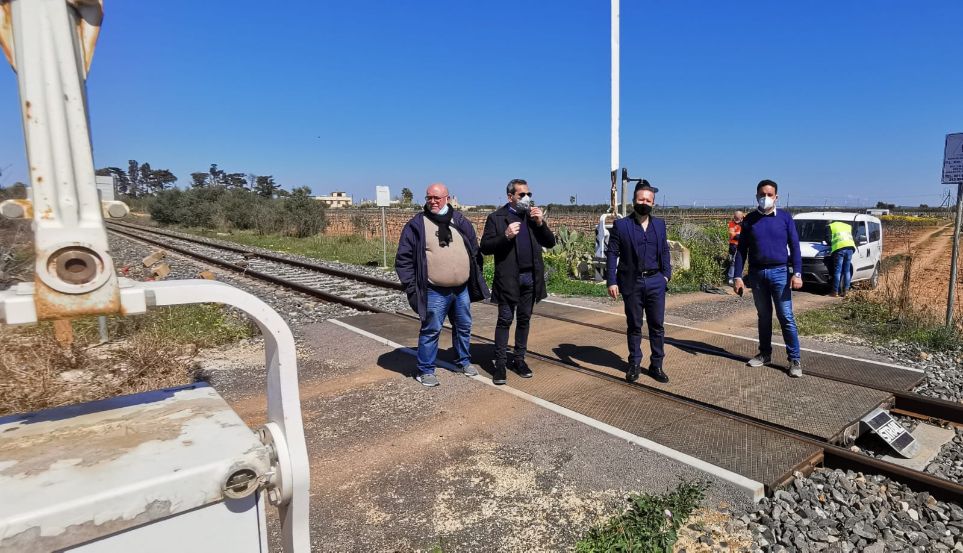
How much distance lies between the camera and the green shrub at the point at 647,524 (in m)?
2.94

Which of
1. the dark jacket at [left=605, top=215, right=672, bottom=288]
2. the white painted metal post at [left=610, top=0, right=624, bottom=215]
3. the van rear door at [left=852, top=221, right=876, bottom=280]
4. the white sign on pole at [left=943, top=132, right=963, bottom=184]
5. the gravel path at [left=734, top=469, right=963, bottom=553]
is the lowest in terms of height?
the gravel path at [left=734, top=469, right=963, bottom=553]

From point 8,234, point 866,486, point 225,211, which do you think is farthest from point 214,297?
point 225,211

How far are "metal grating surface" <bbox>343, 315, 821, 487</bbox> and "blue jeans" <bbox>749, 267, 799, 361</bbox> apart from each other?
1.71m

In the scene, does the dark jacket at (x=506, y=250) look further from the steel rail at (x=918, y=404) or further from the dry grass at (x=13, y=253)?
the dry grass at (x=13, y=253)

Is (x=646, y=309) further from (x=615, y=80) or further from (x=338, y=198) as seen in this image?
(x=338, y=198)

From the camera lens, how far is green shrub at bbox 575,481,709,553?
294cm

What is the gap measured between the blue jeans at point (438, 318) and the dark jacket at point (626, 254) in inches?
59.8

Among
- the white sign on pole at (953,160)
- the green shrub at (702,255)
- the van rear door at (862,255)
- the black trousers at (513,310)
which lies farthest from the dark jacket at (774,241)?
the van rear door at (862,255)

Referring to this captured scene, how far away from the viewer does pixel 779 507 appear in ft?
11.1

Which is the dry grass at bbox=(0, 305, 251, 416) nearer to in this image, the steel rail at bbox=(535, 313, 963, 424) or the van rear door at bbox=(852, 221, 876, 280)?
the steel rail at bbox=(535, 313, 963, 424)

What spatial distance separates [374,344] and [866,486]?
5.38m

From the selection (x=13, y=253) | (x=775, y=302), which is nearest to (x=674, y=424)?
(x=775, y=302)

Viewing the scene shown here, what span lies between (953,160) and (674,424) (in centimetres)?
634

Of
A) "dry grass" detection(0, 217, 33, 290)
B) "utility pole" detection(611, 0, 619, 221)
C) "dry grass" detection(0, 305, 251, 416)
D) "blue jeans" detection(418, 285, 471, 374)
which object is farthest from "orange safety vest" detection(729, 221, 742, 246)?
"dry grass" detection(0, 217, 33, 290)
